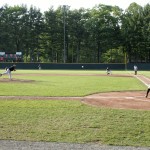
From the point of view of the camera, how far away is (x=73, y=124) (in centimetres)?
1208

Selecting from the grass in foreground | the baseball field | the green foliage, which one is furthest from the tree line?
the grass in foreground

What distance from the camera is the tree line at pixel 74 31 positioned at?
91.6 m

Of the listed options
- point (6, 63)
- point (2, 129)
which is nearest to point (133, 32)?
point (6, 63)

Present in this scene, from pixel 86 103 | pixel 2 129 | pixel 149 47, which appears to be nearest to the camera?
pixel 2 129

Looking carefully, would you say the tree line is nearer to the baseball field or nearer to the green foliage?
the green foliage

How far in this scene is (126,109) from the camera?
14797 millimetres

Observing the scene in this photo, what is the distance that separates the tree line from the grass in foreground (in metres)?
75.6

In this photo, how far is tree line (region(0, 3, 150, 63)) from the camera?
91562 mm

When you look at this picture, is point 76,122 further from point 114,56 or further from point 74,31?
point 114,56

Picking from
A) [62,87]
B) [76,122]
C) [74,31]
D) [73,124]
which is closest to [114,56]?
[74,31]

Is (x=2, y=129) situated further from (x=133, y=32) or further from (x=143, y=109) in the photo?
(x=133, y=32)

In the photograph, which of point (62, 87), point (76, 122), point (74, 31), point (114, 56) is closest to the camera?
point (76, 122)

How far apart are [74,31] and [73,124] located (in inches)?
Result: 3348

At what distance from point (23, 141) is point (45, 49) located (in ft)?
295
